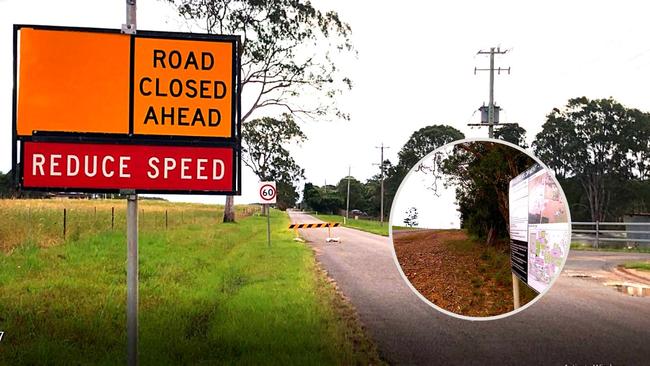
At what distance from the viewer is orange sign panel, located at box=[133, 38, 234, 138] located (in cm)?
379

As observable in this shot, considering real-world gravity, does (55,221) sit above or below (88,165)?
below

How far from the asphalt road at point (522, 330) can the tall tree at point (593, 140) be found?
1.86m

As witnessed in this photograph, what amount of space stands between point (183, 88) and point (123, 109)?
0.40 metres

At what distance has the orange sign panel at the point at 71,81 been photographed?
3.66m

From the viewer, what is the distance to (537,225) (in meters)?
2.49

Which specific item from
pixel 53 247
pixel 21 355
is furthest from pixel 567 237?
pixel 53 247

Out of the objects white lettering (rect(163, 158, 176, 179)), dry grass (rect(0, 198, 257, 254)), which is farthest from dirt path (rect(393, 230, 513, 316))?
dry grass (rect(0, 198, 257, 254))

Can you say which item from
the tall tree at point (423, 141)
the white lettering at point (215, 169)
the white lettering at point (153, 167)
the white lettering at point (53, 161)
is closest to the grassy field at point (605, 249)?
the tall tree at point (423, 141)

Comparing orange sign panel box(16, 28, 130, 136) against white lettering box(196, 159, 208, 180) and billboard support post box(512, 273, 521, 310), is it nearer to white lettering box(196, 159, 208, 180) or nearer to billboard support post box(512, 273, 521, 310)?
white lettering box(196, 159, 208, 180)

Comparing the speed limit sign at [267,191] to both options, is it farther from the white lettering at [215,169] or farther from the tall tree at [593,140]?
the white lettering at [215,169]

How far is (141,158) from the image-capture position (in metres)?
3.87

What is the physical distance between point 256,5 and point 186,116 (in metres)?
12.7

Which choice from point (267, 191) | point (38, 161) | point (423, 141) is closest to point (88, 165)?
point (38, 161)

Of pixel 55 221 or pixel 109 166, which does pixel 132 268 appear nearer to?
pixel 109 166
